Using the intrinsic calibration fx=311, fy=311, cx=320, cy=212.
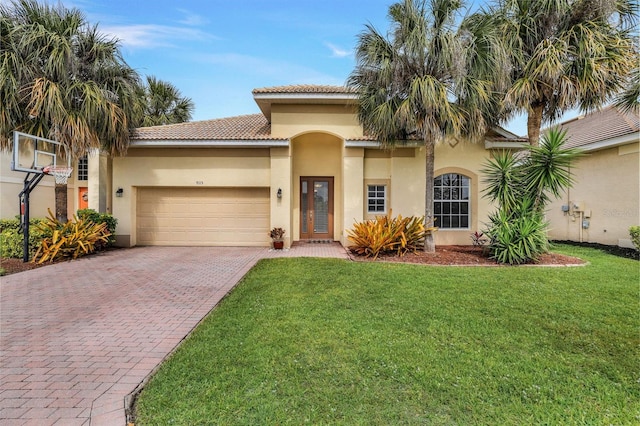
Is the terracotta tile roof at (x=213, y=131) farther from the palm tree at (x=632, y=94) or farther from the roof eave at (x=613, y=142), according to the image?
the roof eave at (x=613, y=142)

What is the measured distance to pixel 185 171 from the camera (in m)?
13.4

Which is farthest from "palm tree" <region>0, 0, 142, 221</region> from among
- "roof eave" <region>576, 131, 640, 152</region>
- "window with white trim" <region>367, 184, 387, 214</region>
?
"roof eave" <region>576, 131, 640, 152</region>

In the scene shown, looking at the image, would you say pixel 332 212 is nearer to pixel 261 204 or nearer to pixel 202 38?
pixel 261 204

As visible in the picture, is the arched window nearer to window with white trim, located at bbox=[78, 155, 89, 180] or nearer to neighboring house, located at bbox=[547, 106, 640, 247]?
neighboring house, located at bbox=[547, 106, 640, 247]

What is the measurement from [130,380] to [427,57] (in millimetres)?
10621

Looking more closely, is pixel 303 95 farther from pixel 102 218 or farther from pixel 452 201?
pixel 102 218

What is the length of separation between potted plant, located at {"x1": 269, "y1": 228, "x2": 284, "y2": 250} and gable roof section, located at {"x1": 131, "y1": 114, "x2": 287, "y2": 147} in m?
3.49

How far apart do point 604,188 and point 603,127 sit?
353cm

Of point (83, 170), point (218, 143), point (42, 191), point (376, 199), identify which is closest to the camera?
point (218, 143)

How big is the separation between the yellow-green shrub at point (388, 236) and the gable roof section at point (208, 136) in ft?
16.1

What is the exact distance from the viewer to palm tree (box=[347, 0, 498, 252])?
30.7 feet

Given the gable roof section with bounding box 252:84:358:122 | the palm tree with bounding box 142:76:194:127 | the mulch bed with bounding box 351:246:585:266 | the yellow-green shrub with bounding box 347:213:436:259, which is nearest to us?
the mulch bed with bounding box 351:246:585:266

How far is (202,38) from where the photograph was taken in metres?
12.8

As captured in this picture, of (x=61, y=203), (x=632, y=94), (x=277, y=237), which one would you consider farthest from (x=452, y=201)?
(x=61, y=203)
